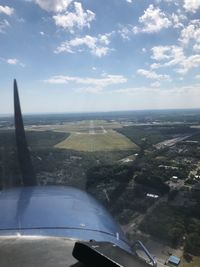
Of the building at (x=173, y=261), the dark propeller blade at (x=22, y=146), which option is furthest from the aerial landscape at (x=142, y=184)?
the dark propeller blade at (x=22, y=146)

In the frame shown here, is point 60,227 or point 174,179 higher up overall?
point 60,227

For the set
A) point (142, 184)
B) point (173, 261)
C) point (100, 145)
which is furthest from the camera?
point (100, 145)

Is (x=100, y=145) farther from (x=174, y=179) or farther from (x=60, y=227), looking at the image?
(x=60, y=227)

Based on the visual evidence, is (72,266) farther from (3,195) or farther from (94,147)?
(94,147)

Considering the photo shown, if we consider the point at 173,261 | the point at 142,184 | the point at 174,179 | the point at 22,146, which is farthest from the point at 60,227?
the point at 174,179

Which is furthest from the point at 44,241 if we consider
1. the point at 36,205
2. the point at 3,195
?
the point at 3,195

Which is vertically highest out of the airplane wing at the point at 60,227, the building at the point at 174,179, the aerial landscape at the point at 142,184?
the airplane wing at the point at 60,227

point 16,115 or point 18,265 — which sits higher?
point 16,115

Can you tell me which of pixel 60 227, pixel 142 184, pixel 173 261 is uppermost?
pixel 60 227

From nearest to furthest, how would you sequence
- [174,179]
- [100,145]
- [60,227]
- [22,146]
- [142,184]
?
[60,227], [22,146], [142,184], [174,179], [100,145]

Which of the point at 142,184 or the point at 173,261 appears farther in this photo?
the point at 142,184

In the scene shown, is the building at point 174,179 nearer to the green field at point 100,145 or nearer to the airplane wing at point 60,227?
the green field at point 100,145
